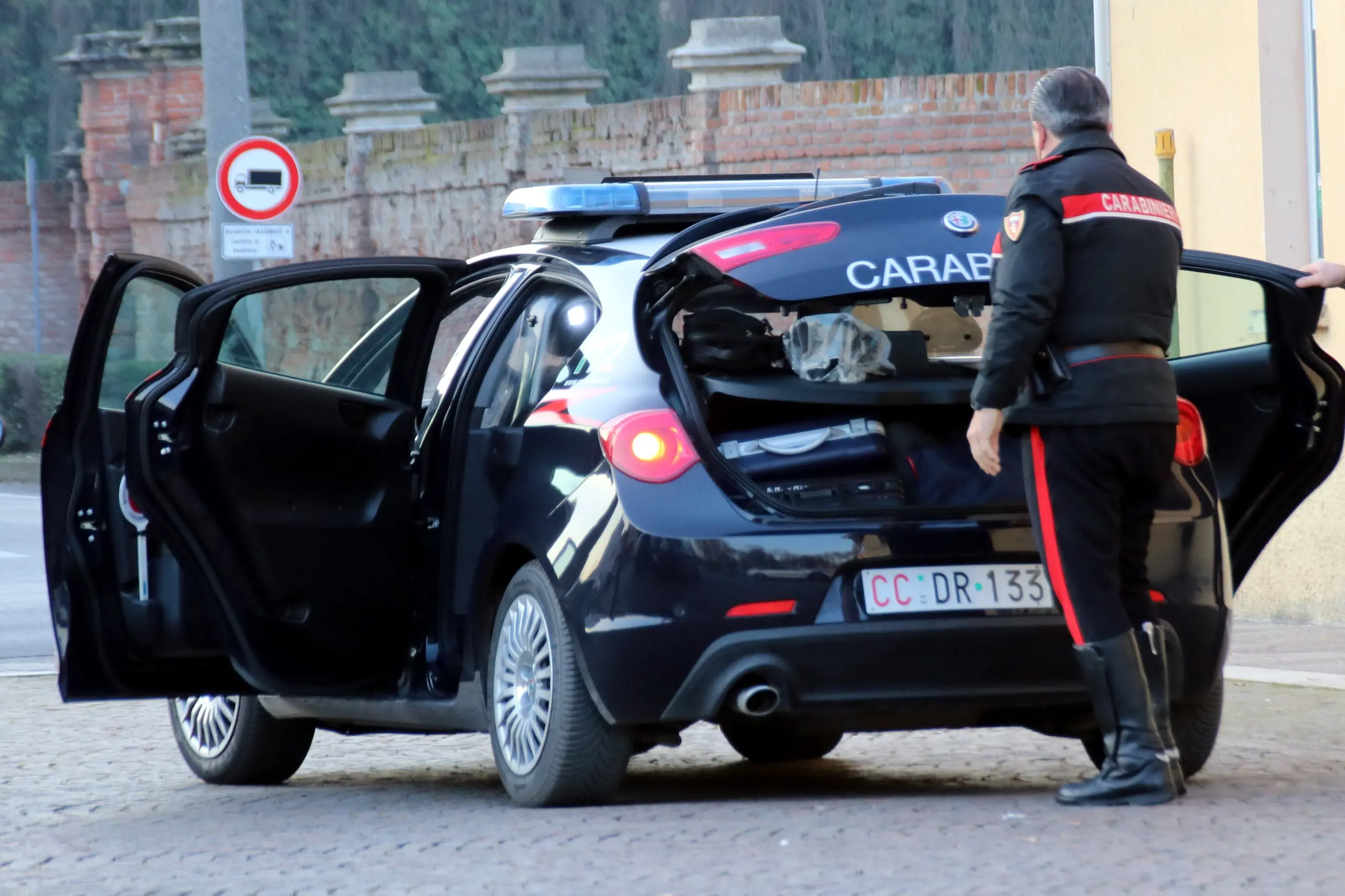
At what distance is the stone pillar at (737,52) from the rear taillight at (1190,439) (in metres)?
15.9

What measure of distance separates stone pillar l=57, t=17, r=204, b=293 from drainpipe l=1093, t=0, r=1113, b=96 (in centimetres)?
2075

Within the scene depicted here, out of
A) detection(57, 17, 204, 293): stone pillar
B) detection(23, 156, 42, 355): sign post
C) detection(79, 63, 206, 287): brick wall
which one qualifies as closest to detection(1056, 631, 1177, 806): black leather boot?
detection(57, 17, 204, 293): stone pillar

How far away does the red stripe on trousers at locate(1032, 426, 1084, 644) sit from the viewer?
19.8ft

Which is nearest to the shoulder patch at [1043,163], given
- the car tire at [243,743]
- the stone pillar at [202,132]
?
the car tire at [243,743]

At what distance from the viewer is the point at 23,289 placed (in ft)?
132

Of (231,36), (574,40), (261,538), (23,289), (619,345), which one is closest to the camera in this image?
(619,345)

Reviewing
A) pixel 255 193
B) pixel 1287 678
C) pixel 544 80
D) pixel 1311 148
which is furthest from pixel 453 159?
pixel 1287 678

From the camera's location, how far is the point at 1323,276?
6.80 metres

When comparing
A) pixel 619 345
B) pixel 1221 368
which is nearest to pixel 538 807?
pixel 619 345

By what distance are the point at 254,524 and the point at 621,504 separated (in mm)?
1380

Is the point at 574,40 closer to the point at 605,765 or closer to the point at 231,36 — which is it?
the point at 231,36

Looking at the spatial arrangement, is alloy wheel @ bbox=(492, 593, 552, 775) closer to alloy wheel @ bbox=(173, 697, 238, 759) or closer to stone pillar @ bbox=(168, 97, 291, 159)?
alloy wheel @ bbox=(173, 697, 238, 759)

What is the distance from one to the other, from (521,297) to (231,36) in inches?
435

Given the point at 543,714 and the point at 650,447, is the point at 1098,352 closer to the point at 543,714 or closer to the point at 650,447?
the point at 650,447
